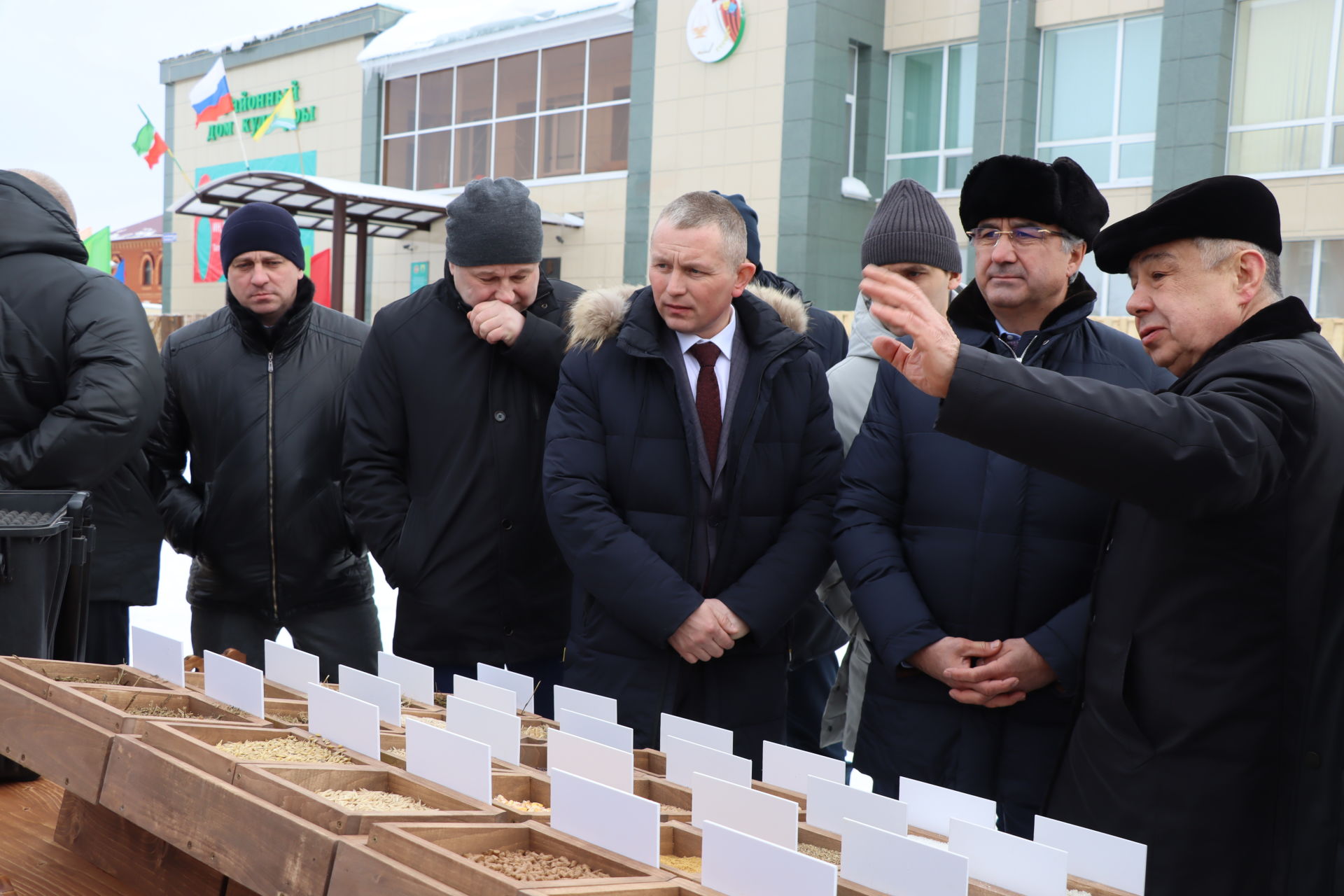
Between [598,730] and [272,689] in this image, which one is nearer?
[598,730]

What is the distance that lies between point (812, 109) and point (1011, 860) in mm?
16602

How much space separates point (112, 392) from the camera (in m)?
2.96

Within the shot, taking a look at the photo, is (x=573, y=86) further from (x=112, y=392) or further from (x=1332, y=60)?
(x=112, y=392)

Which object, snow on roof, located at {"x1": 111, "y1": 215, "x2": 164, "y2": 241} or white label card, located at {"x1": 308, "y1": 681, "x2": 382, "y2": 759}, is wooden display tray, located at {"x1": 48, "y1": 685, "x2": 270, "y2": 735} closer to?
white label card, located at {"x1": 308, "y1": 681, "x2": 382, "y2": 759}

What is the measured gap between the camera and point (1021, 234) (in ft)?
8.43

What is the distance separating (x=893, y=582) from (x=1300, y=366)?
933 millimetres

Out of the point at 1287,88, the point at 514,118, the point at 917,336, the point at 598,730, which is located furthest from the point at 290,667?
the point at 514,118

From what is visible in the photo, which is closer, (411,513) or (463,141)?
(411,513)

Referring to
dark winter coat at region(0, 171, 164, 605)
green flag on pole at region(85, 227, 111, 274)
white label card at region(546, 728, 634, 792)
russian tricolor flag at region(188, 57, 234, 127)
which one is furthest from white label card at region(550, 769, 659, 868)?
russian tricolor flag at region(188, 57, 234, 127)

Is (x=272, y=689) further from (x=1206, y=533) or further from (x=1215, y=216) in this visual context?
(x=1215, y=216)

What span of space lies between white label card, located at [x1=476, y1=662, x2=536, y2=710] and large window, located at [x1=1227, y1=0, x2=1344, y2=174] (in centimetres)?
1459

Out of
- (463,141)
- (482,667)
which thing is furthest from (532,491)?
(463,141)

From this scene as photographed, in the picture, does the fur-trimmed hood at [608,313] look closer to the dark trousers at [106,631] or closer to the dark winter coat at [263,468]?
the dark winter coat at [263,468]

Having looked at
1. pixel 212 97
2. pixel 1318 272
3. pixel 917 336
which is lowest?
pixel 917 336
